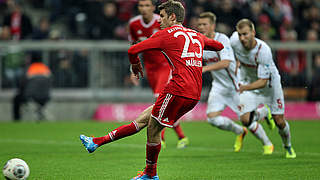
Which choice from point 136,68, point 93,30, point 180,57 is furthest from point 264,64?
point 93,30

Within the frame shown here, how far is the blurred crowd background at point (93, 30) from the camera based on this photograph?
1977 cm

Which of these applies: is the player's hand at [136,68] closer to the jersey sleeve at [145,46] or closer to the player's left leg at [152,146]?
the jersey sleeve at [145,46]

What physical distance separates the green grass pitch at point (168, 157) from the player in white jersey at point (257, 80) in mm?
551

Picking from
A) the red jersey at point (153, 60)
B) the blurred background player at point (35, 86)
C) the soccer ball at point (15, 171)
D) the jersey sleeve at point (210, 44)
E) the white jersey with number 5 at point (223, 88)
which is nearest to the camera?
the soccer ball at point (15, 171)

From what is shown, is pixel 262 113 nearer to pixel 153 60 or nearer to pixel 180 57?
pixel 153 60

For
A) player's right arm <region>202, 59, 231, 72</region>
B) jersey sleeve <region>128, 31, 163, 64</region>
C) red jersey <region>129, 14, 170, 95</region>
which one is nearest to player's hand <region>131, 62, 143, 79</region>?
jersey sleeve <region>128, 31, 163, 64</region>

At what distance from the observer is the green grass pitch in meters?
7.77

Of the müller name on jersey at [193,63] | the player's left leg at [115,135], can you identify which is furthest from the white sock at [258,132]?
the müller name on jersey at [193,63]

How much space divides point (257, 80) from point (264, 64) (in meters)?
0.32

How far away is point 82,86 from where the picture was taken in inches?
789

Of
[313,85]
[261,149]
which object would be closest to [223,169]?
[261,149]

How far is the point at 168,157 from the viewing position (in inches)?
388

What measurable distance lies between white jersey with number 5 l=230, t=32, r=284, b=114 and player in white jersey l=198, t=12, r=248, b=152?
1.45 ft

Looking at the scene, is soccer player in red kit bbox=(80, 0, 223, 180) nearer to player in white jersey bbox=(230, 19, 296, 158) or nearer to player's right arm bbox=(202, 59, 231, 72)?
player in white jersey bbox=(230, 19, 296, 158)
